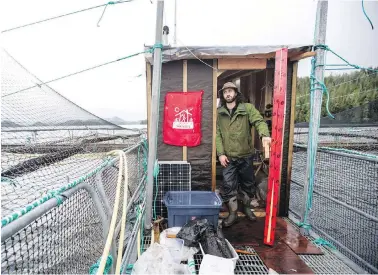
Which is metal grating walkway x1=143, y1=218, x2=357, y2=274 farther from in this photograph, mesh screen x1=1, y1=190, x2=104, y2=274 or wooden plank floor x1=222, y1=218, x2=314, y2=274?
mesh screen x1=1, y1=190, x2=104, y2=274

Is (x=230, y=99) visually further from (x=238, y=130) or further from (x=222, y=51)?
(x=222, y=51)

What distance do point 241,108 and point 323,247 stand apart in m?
2.30

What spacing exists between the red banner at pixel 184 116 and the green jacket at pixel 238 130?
0.43 m

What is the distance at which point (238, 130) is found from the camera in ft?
12.1

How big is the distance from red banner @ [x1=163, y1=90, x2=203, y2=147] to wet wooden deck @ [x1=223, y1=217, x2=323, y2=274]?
1.64m

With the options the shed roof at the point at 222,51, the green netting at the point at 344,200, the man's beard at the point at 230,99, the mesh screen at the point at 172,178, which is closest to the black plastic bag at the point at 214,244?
the mesh screen at the point at 172,178

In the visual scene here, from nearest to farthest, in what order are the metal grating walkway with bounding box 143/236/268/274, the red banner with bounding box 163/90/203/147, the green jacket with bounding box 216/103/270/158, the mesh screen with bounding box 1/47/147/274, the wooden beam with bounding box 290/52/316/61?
1. the mesh screen with bounding box 1/47/147/274
2. the metal grating walkway with bounding box 143/236/268/274
3. the wooden beam with bounding box 290/52/316/61
4. the green jacket with bounding box 216/103/270/158
5. the red banner with bounding box 163/90/203/147

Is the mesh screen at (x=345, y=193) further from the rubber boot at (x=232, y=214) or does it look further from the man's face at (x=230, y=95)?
the man's face at (x=230, y=95)

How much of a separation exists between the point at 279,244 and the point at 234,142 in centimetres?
162

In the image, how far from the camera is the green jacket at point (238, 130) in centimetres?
364

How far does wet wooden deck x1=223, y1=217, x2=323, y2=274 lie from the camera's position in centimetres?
267

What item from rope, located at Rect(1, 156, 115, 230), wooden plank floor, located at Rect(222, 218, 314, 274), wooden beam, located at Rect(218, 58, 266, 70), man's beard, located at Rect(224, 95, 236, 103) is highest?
wooden beam, located at Rect(218, 58, 266, 70)

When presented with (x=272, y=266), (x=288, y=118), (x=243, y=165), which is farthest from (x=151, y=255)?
(x=288, y=118)

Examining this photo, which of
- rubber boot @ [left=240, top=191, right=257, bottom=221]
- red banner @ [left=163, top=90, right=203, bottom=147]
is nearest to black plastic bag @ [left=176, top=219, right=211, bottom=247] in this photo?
rubber boot @ [left=240, top=191, right=257, bottom=221]
